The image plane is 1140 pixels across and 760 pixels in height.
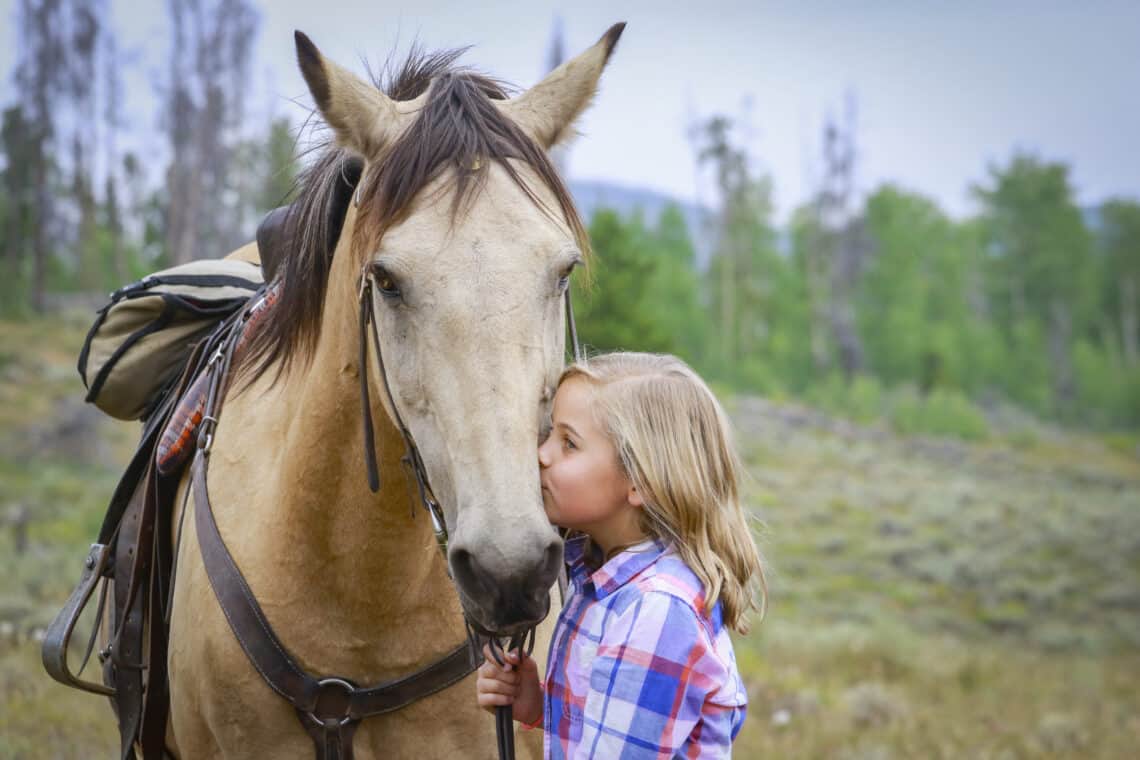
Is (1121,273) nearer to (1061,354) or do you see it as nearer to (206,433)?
(1061,354)

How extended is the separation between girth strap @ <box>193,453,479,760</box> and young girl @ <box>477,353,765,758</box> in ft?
0.98

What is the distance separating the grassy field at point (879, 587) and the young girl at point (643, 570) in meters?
0.51

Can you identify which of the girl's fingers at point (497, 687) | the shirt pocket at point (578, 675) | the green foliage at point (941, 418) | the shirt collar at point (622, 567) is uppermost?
the shirt collar at point (622, 567)

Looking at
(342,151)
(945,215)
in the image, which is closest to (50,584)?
(342,151)

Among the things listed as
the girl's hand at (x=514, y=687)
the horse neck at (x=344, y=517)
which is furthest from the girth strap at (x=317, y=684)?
the girl's hand at (x=514, y=687)

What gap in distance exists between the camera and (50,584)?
791 centimetres

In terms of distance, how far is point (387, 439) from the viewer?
1.96 meters

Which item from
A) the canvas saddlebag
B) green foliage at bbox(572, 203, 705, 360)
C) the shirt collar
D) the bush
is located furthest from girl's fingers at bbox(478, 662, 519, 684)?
the bush

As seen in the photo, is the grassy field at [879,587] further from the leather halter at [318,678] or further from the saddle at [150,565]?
the saddle at [150,565]

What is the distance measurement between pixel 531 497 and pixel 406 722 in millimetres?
997

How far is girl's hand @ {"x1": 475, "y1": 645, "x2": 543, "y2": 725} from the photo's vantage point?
1.90m

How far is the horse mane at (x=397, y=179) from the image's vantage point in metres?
1.75

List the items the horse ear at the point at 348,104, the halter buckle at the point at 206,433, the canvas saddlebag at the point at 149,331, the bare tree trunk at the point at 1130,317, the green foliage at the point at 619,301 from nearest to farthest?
the horse ear at the point at 348,104 → the halter buckle at the point at 206,433 → the canvas saddlebag at the point at 149,331 → the green foliage at the point at 619,301 → the bare tree trunk at the point at 1130,317

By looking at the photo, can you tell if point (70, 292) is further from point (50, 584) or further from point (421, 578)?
point (421, 578)
